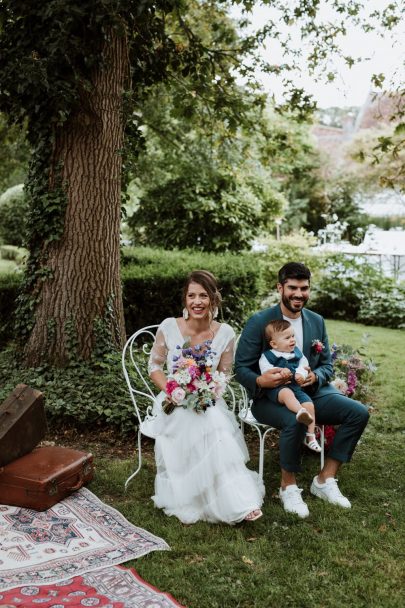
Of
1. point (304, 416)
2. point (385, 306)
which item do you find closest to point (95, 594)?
point (304, 416)

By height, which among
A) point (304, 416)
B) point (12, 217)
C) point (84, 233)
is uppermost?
point (12, 217)

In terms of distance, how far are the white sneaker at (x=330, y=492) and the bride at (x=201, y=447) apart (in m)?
0.38

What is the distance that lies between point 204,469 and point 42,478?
1.02m

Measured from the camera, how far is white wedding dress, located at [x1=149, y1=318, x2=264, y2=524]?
3.66m

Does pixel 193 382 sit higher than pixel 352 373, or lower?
higher

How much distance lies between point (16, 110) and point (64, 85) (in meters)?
0.70

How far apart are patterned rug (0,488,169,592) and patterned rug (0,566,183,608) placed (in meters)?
0.08

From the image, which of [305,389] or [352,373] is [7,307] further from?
[305,389]

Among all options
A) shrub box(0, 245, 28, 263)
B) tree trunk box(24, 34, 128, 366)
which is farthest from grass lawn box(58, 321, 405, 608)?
shrub box(0, 245, 28, 263)

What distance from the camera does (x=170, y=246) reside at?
41.2 feet

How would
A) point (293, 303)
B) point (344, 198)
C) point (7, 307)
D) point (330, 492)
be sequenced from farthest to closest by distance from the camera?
point (344, 198)
point (7, 307)
point (293, 303)
point (330, 492)

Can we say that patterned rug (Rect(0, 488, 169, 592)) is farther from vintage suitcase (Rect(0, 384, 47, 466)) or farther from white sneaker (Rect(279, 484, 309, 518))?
white sneaker (Rect(279, 484, 309, 518))

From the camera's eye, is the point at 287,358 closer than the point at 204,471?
No

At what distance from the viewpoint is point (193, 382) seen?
3846 mm
